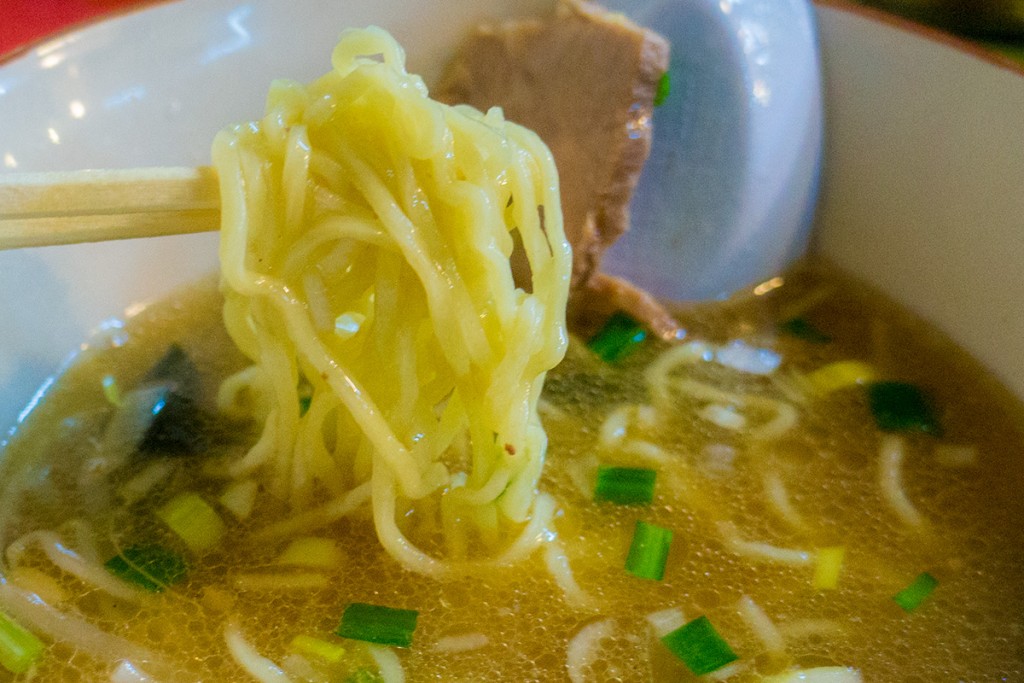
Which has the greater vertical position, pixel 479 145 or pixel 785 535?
pixel 479 145

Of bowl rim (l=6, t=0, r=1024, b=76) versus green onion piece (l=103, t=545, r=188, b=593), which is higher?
bowl rim (l=6, t=0, r=1024, b=76)

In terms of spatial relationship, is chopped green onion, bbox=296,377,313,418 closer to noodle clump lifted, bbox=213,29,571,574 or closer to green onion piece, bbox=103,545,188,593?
noodle clump lifted, bbox=213,29,571,574

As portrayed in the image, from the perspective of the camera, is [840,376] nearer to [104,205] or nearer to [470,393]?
[470,393]

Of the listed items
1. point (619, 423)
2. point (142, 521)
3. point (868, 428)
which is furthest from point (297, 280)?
point (868, 428)

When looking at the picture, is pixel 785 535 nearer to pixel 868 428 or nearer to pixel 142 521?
pixel 868 428

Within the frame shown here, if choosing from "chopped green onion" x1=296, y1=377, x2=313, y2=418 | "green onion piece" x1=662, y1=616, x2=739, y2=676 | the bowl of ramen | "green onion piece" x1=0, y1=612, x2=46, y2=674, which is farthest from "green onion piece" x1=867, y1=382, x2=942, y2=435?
"green onion piece" x1=0, y1=612, x2=46, y2=674

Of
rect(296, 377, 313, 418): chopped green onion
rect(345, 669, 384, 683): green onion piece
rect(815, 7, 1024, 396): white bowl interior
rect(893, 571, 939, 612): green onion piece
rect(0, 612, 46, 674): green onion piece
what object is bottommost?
rect(893, 571, 939, 612): green onion piece
